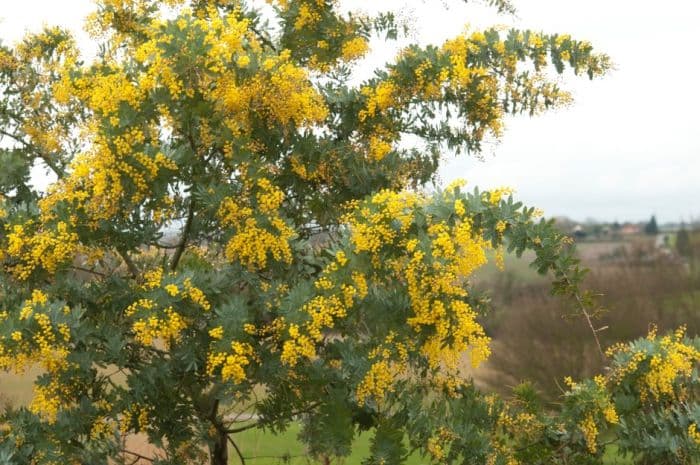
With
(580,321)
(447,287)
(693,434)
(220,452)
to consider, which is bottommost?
(693,434)

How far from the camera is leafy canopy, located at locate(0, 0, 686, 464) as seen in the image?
3.93 m

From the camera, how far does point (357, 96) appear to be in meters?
5.22

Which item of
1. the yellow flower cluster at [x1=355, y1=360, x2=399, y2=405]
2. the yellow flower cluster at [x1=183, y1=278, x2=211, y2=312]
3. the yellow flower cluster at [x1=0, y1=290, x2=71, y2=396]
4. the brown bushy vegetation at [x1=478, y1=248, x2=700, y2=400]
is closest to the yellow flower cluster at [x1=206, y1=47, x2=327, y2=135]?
the yellow flower cluster at [x1=183, y1=278, x2=211, y2=312]

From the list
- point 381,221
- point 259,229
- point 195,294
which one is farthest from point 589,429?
point 195,294

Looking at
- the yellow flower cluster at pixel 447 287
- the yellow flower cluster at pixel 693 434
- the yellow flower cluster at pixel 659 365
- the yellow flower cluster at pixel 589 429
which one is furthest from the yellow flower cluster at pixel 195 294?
the yellow flower cluster at pixel 693 434

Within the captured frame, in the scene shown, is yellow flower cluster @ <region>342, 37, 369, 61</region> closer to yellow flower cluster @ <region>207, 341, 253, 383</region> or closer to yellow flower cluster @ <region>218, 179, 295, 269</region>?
yellow flower cluster @ <region>218, 179, 295, 269</region>

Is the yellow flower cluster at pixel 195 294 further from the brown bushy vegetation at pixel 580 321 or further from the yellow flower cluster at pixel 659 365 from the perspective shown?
the brown bushy vegetation at pixel 580 321

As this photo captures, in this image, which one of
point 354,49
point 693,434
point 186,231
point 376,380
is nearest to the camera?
point 376,380

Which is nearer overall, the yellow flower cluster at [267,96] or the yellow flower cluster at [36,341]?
the yellow flower cluster at [36,341]

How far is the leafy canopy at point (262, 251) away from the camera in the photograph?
393 cm

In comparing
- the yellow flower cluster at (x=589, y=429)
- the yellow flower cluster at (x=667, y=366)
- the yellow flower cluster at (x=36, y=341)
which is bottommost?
the yellow flower cluster at (x=589, y=429)

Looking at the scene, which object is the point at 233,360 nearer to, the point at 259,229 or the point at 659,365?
the point at 259,229

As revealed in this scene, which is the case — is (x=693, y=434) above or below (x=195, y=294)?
below

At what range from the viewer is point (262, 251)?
4.21 m
